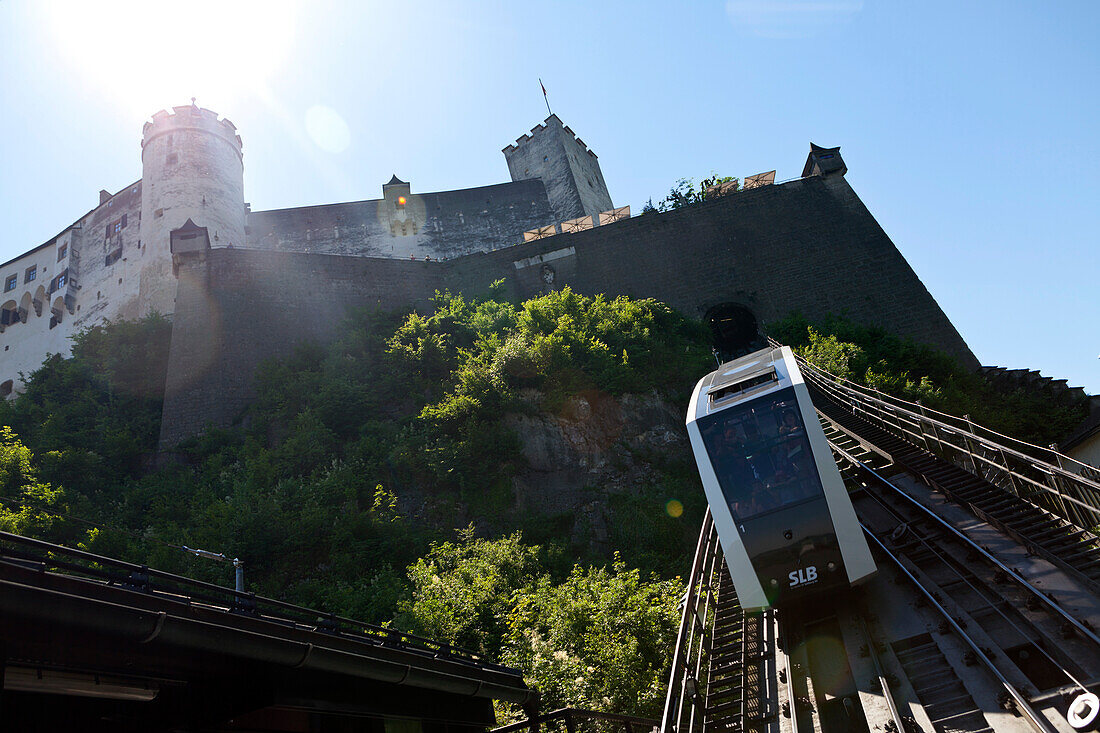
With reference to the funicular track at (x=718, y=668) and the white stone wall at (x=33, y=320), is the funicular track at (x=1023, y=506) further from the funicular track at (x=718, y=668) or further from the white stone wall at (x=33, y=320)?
the white stone wall at (x=33, y=320)

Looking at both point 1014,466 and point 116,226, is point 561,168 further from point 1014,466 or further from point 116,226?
point 1014,466

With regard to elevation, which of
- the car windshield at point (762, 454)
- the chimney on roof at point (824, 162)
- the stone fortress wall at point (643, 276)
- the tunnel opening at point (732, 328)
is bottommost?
the car windshield at point (762, 454)

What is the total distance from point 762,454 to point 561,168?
141ft

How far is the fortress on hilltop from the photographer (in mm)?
30859

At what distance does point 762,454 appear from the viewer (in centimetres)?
1015

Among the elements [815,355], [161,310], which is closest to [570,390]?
[815,355]

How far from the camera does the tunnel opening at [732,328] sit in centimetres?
3297

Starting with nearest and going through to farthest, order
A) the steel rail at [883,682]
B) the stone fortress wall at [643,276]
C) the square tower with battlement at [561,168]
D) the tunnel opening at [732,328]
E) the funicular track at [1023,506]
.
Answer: the steel rail at [883,682] → the funicular track at [1023,506] → the stone fortress wall at [643,276] → the tunnel opening at [732,328] → the square tower with battlement at [561,168]

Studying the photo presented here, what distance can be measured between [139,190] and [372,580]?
127ft

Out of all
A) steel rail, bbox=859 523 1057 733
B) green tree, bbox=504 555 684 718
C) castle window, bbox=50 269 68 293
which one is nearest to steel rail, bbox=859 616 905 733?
steel rail, bbox=859 523 1057 733

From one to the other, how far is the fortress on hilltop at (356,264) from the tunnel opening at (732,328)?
0.09 meters

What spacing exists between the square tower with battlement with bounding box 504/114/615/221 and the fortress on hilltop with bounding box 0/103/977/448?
4.99 meters

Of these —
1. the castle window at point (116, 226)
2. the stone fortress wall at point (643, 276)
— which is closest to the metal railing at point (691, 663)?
the stone fortress wall at point (643, 276)

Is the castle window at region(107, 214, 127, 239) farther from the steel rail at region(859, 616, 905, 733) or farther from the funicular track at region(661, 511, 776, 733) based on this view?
the steel rail at region(859, 616, 905, 733)
